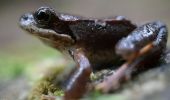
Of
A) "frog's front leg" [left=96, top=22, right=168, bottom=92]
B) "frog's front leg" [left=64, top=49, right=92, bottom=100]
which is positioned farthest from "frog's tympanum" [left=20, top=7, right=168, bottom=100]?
"frog's front leg" [left=64, top=49, right=92, bottom=100]

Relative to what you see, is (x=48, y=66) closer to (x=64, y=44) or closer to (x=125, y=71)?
(x=64, y=44)

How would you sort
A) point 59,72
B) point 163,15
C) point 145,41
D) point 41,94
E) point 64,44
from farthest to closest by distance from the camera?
point 163,15
point 59,72
point 64,44
point 41,94
point 145,41

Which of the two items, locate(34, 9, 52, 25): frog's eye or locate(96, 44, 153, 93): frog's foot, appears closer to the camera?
locate(96, 44, 153, 93): frog's foot

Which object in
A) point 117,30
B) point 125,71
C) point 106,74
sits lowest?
point 125,71

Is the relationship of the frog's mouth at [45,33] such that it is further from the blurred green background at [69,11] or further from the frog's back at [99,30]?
the blurred green background at [69,11]

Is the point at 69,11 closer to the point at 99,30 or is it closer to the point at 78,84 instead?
the point at 99,30

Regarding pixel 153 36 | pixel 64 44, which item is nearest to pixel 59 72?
pixel 64 44

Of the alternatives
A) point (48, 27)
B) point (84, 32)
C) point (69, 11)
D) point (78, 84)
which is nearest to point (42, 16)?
point (48, 27)

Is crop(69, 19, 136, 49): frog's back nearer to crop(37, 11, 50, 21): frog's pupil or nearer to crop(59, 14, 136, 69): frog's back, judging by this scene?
crop(59, 14, 136, 69): frog's back
